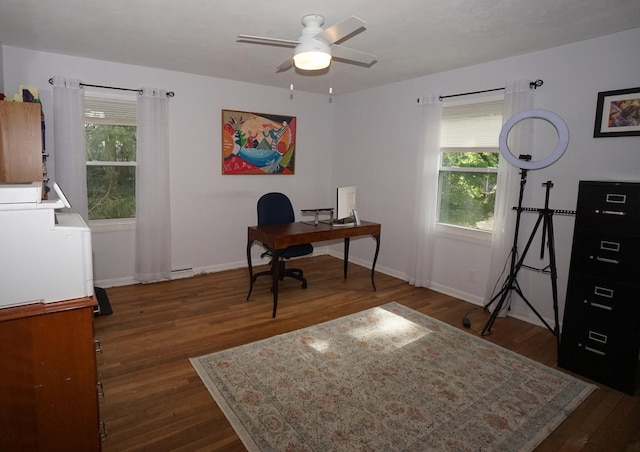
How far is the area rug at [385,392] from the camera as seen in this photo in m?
1.99

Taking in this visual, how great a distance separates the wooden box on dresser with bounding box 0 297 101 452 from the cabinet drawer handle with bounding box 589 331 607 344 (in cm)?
304

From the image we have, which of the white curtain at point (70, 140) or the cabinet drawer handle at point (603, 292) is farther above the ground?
the white curtain at point (70, 140)

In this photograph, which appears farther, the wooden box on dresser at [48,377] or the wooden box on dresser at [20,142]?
the wooden box on dresser at [20,142]

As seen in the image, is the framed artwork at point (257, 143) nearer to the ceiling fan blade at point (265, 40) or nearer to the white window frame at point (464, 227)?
the white window frame at point (464, 227)

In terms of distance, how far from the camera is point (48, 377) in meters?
1.52

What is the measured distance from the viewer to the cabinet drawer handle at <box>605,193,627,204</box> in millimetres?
2422

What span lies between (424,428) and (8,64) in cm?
461

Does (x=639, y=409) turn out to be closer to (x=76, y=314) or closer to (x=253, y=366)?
(x=253, y=366)

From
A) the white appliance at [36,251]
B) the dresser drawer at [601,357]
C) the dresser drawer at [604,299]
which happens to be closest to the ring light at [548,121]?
the dresser drawer at [604,299]

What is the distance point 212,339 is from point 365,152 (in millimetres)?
3272

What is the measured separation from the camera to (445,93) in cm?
408

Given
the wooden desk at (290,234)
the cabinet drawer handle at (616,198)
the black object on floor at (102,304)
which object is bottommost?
the black object on floor at (102,304)

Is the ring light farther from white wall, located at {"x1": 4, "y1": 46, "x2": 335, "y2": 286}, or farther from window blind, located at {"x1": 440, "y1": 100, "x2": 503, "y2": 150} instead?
white wall, located at {"x1": 4, "y1": 46, "x2": 335, "y2": 286}

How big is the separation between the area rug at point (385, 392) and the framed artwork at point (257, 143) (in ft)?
8.51
